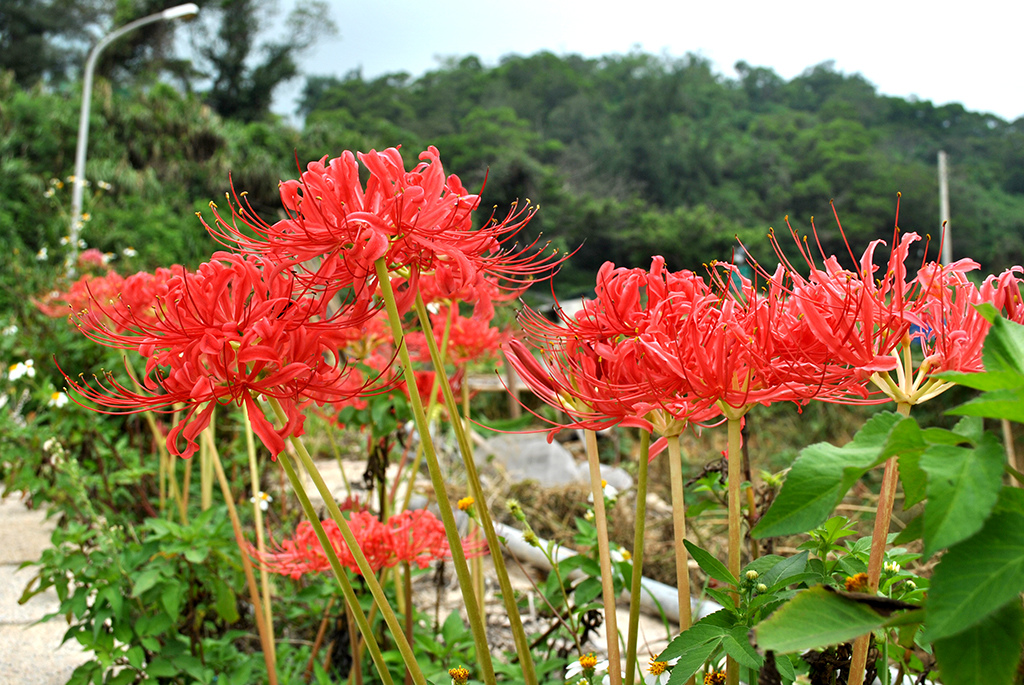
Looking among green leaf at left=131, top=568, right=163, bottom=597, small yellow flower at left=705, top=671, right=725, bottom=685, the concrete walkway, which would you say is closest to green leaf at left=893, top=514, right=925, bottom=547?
small yellow flower at left=705, top=671, right=725, bottom=685

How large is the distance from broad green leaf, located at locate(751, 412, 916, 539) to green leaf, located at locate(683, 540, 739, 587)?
210 millimetres

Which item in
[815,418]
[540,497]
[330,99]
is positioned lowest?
[815,418]

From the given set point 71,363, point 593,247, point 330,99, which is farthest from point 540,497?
point 330,99

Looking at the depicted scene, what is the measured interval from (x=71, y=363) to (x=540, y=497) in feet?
8.41

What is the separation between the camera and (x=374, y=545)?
54.6 inches

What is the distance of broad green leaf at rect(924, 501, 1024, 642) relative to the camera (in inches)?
17.0

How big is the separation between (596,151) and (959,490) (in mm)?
34333

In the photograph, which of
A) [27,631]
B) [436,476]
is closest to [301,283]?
[436,476]

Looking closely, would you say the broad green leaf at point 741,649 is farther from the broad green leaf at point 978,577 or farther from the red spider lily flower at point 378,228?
the red spider lily flower at point 378,228

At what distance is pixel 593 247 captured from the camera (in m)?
26.7

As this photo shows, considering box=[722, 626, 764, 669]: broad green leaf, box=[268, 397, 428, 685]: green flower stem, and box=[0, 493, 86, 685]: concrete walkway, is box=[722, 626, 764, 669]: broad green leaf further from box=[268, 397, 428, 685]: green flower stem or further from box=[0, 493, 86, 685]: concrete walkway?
box=[0, 493, 86, 685]: concrete walkway

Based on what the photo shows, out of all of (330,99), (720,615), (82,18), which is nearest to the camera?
(720,615)

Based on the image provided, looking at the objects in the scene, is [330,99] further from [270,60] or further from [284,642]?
[284,642]

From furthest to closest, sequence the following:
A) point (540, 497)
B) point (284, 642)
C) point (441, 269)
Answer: point (540, 497) → point (284, 642) → point (441, 269)
